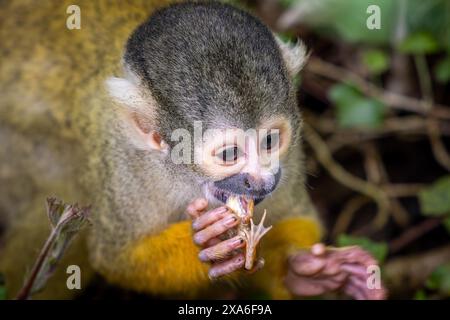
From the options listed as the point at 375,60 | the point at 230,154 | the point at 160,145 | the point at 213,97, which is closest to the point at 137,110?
the point at 160,145

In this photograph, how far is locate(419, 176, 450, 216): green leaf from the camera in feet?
14.9

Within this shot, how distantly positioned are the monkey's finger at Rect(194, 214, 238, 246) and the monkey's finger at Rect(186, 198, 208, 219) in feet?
0.29

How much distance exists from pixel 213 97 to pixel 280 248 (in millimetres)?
1244

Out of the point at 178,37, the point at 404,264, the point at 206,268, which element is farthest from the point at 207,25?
the point at 404,264

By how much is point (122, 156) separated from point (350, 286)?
1376mm

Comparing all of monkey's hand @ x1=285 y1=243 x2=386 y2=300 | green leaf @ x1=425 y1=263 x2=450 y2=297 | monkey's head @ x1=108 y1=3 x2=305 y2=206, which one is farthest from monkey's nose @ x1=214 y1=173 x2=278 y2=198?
green leaf @ x1=425 y1=263 x2=450 y2=297

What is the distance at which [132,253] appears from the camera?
3.68 meters

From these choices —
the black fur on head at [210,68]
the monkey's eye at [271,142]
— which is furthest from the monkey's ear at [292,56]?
the monkey's eye at [271,142]

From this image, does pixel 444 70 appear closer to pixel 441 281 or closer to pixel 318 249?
pixel 441 281

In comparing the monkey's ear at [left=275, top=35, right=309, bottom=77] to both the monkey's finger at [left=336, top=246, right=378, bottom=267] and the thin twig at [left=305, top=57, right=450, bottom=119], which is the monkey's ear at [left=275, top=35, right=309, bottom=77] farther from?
the thin twig at [left=305, top=57, right=450, bottom=119]

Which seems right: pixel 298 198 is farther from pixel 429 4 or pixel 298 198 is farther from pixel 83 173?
pixel 429 4

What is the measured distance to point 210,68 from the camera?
3.04 meters

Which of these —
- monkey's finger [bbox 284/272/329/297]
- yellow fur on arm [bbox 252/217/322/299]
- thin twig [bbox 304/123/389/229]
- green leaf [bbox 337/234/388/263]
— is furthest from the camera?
thin twig [bbox 304/123/389/229]

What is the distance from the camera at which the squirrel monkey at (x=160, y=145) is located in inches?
121
